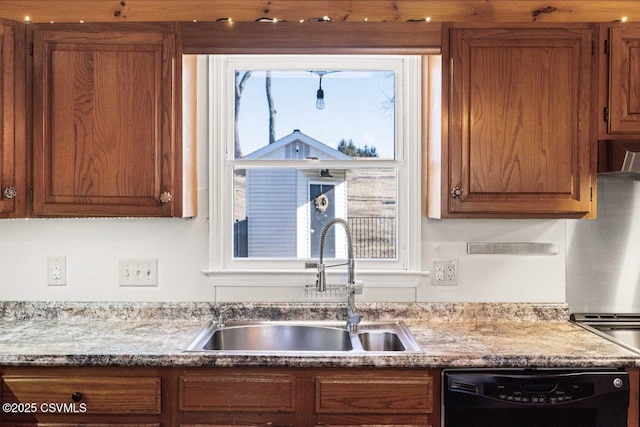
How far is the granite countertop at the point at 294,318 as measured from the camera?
1763mm

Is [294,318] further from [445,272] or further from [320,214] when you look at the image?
[445,272]

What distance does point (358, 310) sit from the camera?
235 cm

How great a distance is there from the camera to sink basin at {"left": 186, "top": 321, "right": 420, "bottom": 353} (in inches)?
87.1

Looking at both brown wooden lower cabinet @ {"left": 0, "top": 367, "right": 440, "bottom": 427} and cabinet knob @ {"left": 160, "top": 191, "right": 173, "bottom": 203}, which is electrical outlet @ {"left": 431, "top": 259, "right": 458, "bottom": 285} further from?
cabinet knob @ {"left": 160, "top": 191, "right": 173, "bottom": 203}

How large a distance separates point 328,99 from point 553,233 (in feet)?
4.01

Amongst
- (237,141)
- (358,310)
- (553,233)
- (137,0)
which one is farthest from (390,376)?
(137,0)

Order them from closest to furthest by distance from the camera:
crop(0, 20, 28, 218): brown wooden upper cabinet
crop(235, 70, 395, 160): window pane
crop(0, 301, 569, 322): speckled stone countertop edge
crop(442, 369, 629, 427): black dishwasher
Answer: crop(442, 369, 629, 427): black dishwasher, crop(0, 20, 28, 218): brown wooden upper cabinet, crop(0, 301, 569, 322): speckled stone countertop edge, crop(235, 70, 395, 160): window pane

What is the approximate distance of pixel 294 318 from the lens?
→ 235 cm

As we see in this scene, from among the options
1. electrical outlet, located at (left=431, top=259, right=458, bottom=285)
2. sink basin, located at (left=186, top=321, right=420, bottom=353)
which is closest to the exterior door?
sink basin, located at (left=186, top=321, right=420, bottom=353)

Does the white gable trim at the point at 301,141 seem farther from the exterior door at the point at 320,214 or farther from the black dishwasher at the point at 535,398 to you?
the black dishwasher at the point at 535,398

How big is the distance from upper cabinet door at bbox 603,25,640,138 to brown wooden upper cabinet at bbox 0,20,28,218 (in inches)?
92.0

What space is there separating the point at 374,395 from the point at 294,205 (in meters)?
1.02

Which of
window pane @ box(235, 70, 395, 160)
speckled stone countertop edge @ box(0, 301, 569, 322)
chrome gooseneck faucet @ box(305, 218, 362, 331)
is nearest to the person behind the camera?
chrome gooseneck faucet @ box(305, 218, 362, 331)

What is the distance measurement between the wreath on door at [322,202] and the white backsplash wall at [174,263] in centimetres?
41
